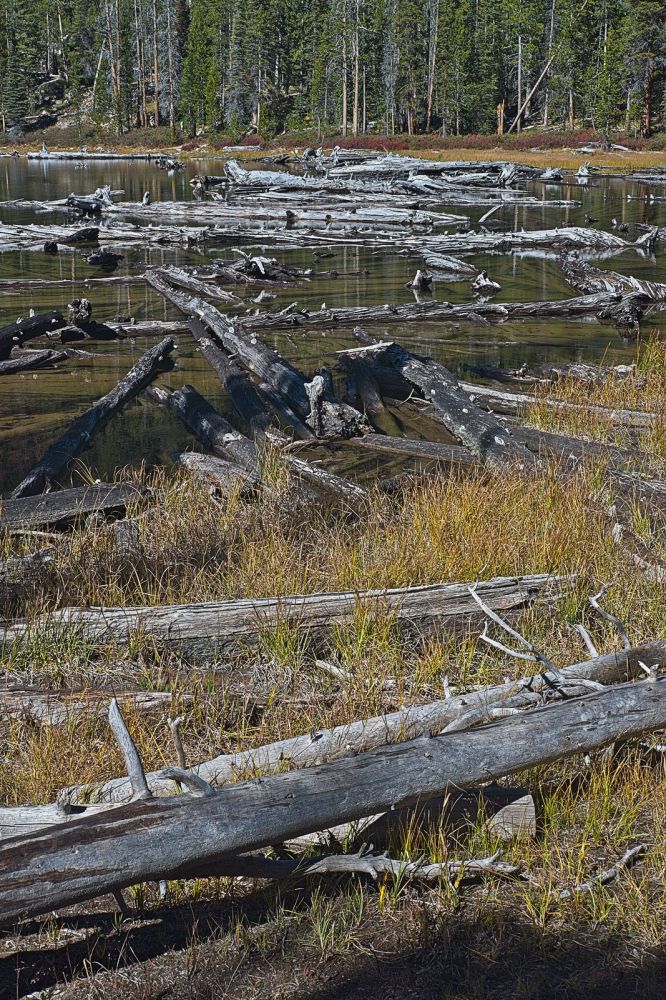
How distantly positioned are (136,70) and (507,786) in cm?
10766

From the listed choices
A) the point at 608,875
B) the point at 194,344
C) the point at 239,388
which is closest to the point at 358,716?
the point at 608,875

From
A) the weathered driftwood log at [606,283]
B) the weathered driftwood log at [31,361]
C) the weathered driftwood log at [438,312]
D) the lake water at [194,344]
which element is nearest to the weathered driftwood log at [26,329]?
the weathered driftwood log at [31,361]

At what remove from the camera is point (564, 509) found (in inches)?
233

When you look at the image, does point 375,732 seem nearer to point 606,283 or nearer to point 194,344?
point 194,344

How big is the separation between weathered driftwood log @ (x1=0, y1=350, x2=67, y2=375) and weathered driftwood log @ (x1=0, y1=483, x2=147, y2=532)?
5.41 metres

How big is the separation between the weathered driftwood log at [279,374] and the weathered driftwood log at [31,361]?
2285 mm

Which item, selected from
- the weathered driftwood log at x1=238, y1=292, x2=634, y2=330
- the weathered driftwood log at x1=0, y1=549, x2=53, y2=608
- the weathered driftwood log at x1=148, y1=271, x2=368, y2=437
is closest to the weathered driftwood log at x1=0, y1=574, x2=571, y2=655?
the weathered driftwood log at x1=0, y1=549, x2=53, y2=608

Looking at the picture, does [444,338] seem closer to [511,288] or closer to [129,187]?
[511,288]

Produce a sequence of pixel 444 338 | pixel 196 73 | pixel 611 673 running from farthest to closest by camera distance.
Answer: pixel 196 73
pixel 444 338
pixel 611 673

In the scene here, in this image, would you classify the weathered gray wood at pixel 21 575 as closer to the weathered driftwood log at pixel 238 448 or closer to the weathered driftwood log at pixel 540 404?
the weathered driftwood log at pixel 238 448

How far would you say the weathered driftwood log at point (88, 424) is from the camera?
7.63m

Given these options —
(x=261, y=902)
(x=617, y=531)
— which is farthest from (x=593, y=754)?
(x=617, y=531)

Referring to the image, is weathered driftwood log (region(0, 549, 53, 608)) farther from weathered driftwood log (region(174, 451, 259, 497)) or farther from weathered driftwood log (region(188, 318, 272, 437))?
weathered driftwood log (region(188, 318, 272, 437))

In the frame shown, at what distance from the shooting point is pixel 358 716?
3955 millimetres
